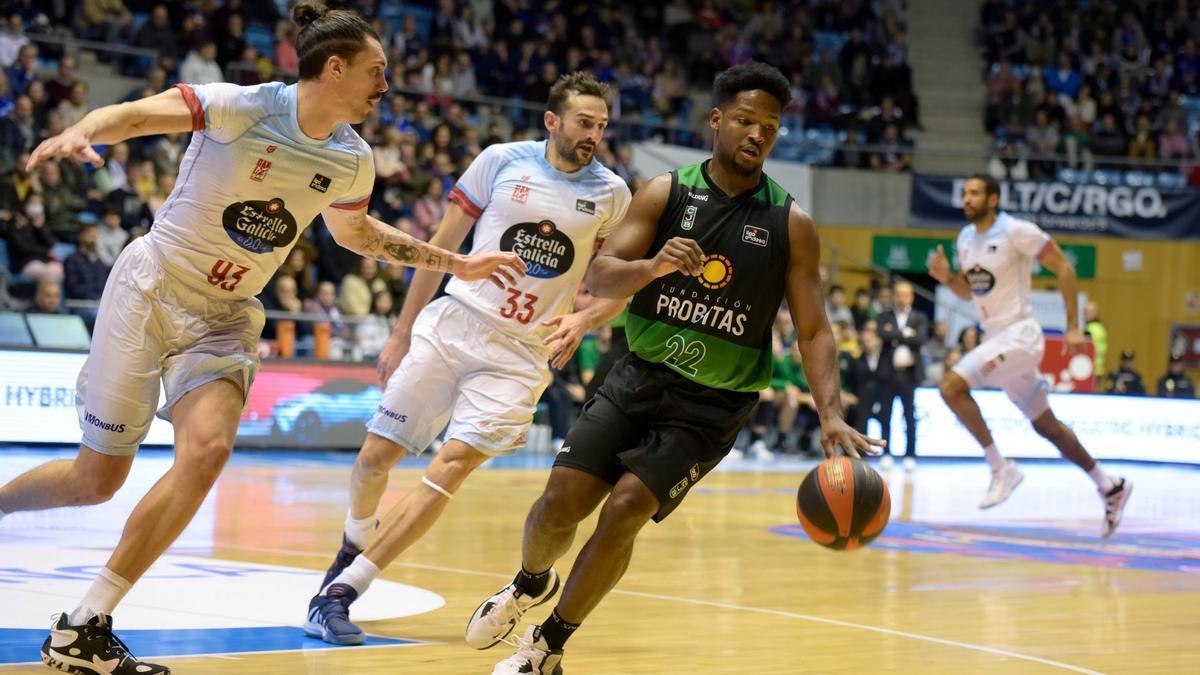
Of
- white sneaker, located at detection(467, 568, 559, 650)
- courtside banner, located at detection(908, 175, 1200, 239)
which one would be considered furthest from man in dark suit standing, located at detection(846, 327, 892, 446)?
white sneaker, located at detection(467, 568, 559, 650)

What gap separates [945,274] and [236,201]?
6.76 metres

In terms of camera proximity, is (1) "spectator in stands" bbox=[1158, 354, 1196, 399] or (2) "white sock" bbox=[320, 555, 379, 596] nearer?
(2) "white sock" bbox=[320, 555, 379, 596]

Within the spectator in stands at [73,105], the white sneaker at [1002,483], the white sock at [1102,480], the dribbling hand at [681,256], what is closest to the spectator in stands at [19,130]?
the spectator in stands at [73,105]

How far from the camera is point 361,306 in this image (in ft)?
57.6

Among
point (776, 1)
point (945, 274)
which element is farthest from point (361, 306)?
point (776, 1)

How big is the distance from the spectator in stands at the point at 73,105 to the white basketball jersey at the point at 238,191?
12.0 metres

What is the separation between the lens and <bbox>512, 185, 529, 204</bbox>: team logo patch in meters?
7.03

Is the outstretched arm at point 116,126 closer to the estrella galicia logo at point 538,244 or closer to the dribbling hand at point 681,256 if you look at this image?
the dribbling hand at point 681,256

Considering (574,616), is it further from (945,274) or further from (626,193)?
(945,274)

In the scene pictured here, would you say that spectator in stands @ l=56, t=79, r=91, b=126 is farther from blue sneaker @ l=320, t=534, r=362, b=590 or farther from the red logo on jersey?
the red logo on jersey

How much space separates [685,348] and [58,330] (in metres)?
10.7

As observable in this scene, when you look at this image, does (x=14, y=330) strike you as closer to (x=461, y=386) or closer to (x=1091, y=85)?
(x=461, y=386)

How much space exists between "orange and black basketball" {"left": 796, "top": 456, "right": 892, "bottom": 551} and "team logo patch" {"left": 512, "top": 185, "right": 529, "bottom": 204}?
7.59 ft

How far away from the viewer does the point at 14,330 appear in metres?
14.6
